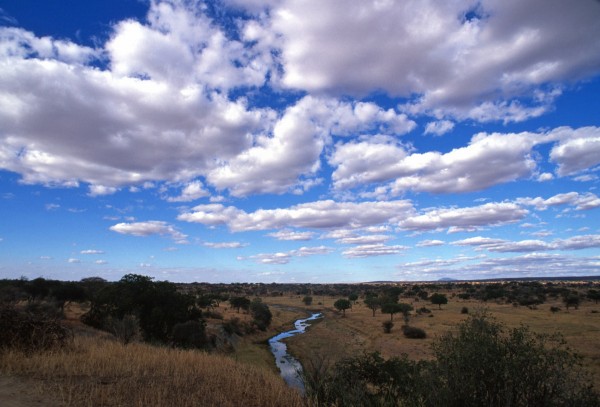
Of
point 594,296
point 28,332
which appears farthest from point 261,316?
point 594,296

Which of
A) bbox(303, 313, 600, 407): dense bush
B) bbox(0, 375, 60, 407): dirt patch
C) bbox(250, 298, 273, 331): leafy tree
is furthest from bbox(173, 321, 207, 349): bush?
bbox(303, 313, 600, 407): dense bush

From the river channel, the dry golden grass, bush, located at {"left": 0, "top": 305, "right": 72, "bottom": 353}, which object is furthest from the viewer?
the dry golden grass

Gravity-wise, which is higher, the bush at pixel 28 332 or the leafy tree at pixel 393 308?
the bush at pixel 28 332

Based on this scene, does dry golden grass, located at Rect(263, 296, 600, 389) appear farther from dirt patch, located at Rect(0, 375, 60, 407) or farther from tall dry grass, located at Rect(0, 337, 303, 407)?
dirt patch, located at Rect(0, 375, 60, 407)

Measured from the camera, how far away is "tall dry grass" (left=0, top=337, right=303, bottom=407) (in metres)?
10.4

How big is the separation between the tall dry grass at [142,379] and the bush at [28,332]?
2.34ft

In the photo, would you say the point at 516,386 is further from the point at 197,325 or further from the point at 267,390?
the point at 197,325

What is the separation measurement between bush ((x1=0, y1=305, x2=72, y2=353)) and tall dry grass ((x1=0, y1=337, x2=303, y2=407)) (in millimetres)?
714

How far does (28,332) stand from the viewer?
15.4 m

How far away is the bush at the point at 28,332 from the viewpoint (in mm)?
14703

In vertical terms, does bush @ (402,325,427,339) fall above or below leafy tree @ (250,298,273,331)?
below

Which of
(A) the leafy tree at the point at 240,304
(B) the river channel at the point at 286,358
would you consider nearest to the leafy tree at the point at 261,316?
(B) the river channel at the point at 286,358

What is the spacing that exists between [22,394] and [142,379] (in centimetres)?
312

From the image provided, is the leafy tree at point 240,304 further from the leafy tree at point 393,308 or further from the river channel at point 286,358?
the leafy tree at point 393,308
